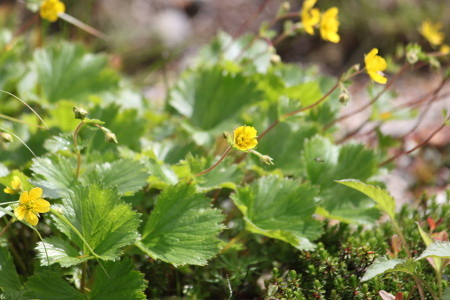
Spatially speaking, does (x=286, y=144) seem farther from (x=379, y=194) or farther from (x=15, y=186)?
(x=15, y=186)

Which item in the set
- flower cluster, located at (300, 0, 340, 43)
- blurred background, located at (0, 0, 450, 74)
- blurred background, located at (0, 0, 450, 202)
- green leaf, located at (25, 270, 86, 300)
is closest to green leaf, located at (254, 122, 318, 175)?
flower cluster, located at (300, 0, 340, 43)

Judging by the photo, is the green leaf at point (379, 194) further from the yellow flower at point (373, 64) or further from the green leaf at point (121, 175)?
the green leaf at point (121, 175)

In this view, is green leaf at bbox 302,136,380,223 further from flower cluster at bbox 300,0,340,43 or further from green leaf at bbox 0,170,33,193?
green leaf at bbox 0,170,33,193

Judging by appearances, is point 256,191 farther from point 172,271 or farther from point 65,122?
point 65,122

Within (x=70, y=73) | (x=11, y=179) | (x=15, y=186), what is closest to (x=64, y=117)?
(x=70, y=73)

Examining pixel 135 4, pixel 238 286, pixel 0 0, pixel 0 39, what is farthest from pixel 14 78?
pixel 135 4

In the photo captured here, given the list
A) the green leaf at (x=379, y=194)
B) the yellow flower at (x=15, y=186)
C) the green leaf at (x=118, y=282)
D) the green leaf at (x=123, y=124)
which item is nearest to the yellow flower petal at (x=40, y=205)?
the yellow flower at (x=15, y=186)
